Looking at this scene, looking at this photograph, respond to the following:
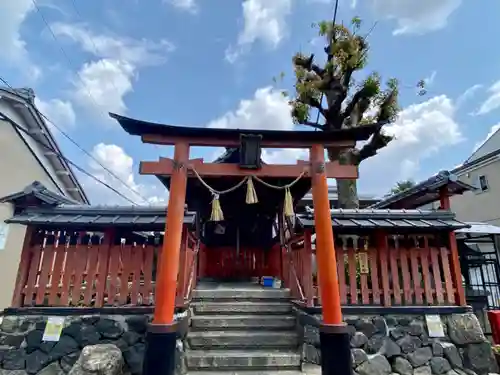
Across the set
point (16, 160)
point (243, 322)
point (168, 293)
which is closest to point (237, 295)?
point (243, 322)

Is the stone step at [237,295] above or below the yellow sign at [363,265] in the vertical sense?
below

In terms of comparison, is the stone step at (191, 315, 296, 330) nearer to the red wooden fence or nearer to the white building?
the red wooden fence

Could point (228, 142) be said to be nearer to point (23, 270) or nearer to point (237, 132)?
point (237, 132)

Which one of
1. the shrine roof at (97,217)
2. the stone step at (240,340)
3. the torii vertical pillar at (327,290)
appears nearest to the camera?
the torii vertical pillar at (327,290)

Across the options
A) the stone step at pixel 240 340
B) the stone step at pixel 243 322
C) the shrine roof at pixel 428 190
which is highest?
the shrine roof at pixel 428 190

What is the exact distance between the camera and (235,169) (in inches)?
214

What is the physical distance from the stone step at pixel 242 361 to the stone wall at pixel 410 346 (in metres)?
0.30

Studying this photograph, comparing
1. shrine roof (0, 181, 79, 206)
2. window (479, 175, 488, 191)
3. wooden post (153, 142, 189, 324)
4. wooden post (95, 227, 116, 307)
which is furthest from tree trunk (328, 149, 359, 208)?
window (479, 175, 488, 191)

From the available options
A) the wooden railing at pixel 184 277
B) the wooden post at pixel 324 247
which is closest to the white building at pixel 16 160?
the wooden railing at pixel 184 277

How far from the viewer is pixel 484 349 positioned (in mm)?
5645

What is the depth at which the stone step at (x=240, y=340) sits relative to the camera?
590cm

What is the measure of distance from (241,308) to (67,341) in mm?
3389

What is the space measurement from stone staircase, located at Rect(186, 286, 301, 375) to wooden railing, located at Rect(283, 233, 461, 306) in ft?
2.87

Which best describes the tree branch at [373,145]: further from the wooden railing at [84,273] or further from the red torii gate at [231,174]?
the wooden railing at [84,273]
